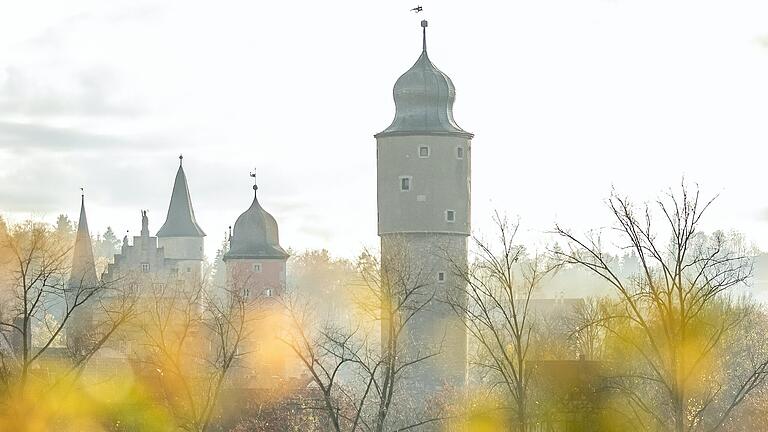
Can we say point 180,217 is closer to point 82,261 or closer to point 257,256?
point 82,261

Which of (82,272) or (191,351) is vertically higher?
(82,272)

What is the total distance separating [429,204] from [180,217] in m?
35.4

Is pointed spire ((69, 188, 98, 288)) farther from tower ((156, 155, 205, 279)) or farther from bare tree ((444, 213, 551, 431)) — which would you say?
bare tree ((444, 213, 551, 431))

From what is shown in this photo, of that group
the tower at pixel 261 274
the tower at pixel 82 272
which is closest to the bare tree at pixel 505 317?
the tower at pixel 261 274

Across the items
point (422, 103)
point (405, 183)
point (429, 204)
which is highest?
point (422, 103)

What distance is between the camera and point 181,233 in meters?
81.7

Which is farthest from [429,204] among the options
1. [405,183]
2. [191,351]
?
[191,351]

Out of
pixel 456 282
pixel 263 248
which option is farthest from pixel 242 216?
pixel 456 282

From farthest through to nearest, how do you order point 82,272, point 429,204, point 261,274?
point 82,272 → point 261,274 → point 429,204

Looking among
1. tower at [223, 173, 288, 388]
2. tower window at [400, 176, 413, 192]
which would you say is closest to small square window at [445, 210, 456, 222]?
tower window at [400, 176, 413, 192]

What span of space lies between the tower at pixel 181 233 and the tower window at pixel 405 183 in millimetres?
32797

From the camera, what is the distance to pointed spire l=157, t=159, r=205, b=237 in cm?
8194

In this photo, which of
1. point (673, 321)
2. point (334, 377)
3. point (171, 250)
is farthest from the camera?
point (171, 250)

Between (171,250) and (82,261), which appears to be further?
(171,250)
